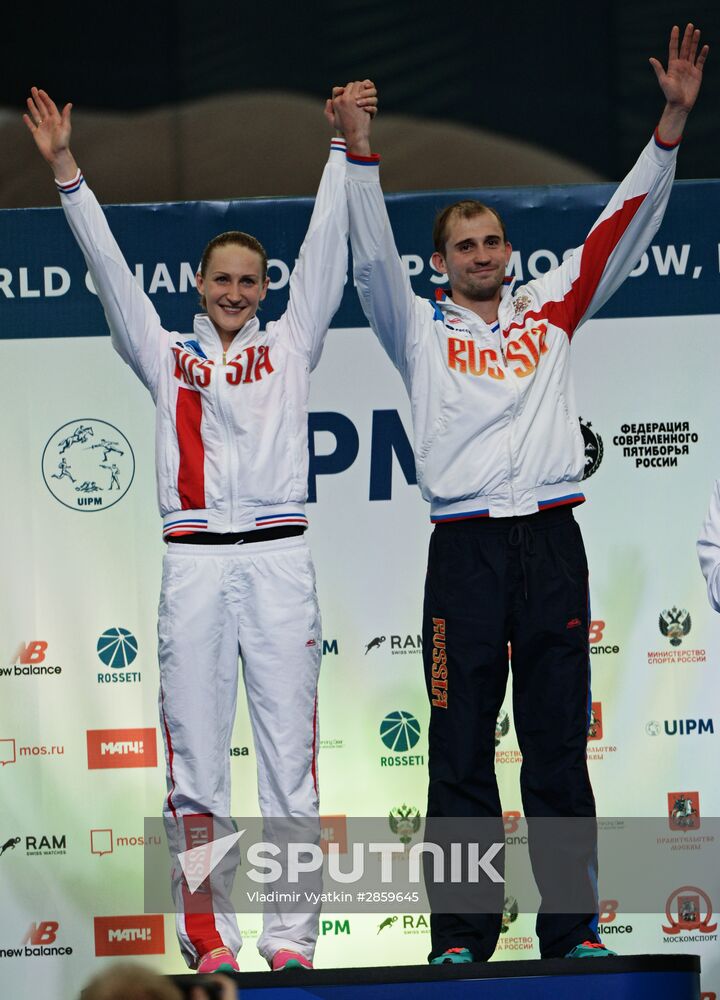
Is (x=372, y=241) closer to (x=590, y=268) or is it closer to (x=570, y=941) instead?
(x=590, y=268)

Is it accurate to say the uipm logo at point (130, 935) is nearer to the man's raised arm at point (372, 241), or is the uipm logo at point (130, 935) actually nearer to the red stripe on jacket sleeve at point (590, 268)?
the man's raised arm at point (372, 241)

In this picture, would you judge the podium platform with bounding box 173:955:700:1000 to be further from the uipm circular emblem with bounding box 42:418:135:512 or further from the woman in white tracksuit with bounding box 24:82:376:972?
the uipm circular emblem with bounding box 42:418:135:512

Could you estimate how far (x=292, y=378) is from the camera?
337cm

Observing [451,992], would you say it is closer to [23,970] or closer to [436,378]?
[436,378]

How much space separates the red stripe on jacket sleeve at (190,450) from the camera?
3268 mm

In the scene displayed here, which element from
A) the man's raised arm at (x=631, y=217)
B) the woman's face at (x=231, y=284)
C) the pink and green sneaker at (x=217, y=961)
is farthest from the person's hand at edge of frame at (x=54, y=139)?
the pink and green sneaker at (x=217, y=961)

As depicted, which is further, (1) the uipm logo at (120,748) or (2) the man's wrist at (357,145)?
(1) the uipm logo at (120,748)

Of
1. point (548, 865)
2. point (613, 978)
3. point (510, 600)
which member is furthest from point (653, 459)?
point (613, 978)

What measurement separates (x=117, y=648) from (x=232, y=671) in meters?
1.35

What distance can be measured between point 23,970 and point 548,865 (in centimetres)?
216

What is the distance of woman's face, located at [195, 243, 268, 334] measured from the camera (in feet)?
11.1

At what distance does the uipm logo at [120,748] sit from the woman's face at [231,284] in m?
1.68

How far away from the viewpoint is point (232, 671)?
325 centimetres

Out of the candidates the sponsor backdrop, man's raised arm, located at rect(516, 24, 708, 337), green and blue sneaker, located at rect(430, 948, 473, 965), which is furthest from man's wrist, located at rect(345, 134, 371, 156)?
green and blue sneaker, located at rect(430, 948, 473, 965)
